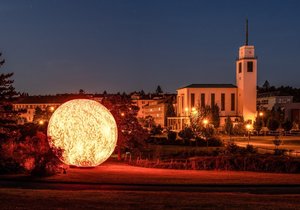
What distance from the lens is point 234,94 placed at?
113 metres

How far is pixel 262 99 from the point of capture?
503 feet

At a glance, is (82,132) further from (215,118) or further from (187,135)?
(215,118)

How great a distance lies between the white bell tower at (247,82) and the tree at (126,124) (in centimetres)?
7000

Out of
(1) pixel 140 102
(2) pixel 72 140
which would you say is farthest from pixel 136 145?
(1) pixel 140 102

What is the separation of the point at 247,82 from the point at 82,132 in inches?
3438

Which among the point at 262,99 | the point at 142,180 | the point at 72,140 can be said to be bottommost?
the point at 142,180

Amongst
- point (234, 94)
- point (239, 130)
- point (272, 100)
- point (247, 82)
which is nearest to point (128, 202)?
point (239, 130)

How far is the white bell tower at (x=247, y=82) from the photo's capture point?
108756mm

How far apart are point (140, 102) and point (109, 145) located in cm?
16766

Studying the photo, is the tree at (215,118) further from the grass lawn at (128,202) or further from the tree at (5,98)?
the grass lawn at (128,202)

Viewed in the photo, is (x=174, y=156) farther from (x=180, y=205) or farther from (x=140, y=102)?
(x=140, y=102)

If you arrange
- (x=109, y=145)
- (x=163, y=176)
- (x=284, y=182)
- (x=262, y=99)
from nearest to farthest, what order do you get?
(x=284, y=182), (x=163, y=176), (x=109, y=145), (x=262, y=99)

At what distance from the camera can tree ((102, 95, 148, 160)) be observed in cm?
3881

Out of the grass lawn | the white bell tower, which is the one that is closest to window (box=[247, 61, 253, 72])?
the white bell tower
